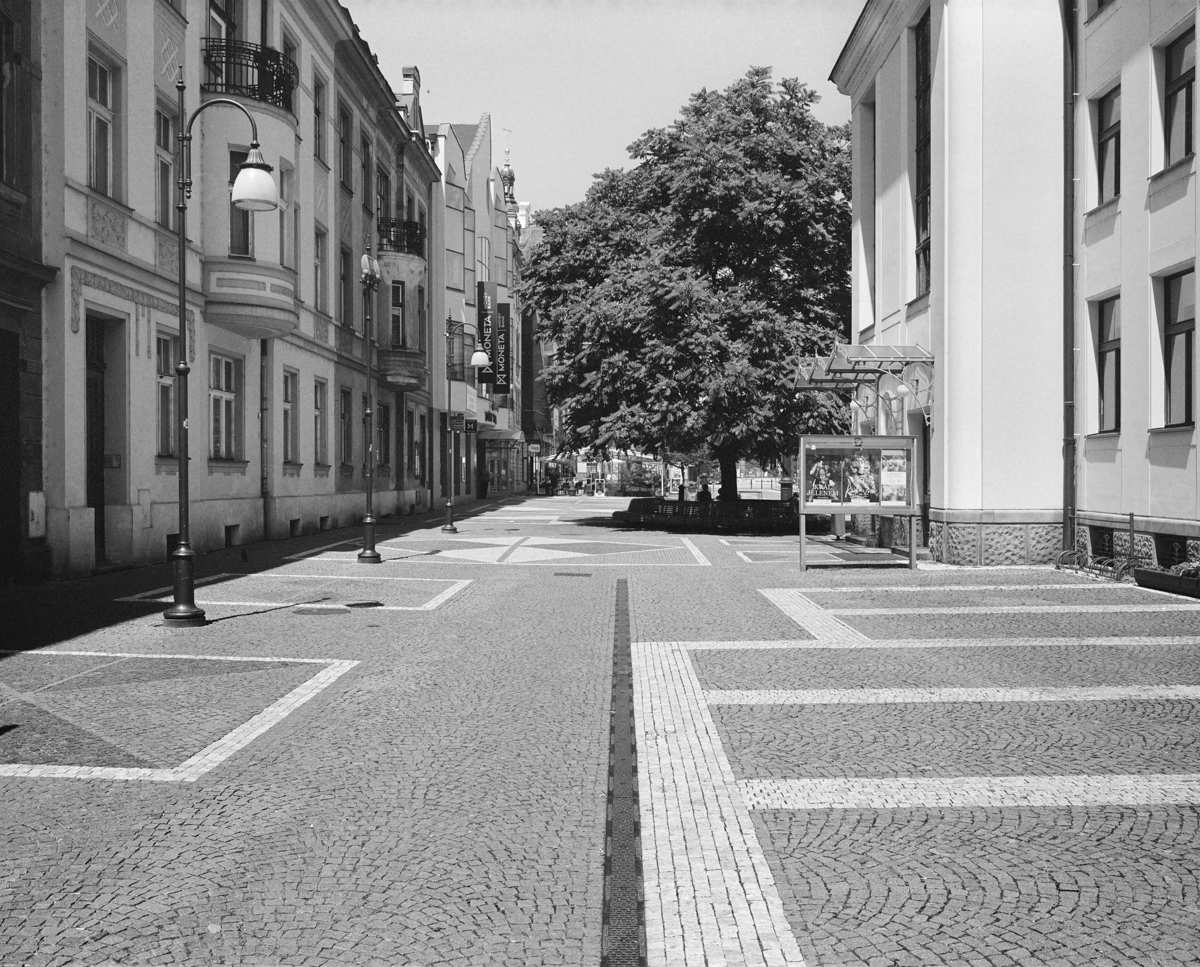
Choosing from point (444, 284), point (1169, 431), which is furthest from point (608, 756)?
point (444, 284)

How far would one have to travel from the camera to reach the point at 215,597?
1365 centimetres

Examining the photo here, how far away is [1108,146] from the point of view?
17797 mm

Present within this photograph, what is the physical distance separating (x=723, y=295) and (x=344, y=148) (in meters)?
11.3

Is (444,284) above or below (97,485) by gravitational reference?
above

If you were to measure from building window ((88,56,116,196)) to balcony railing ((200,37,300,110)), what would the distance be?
3.63m

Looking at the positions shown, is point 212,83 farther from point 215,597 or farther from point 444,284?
point 444,284

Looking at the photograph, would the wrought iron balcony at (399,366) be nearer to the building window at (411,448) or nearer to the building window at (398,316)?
the building window at (398,316)

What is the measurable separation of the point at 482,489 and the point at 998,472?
43231 millimetres

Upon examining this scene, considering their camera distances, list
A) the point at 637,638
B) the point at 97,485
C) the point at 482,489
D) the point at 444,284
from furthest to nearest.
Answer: the point at 482,489 → the point at 444,284 → the point at 97,485 → the point at 637,638

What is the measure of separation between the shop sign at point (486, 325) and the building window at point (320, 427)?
2568 cm

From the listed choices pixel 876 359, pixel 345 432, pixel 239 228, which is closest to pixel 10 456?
pixel 239 228

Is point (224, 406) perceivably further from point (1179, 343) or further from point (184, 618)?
point (1179, 343)

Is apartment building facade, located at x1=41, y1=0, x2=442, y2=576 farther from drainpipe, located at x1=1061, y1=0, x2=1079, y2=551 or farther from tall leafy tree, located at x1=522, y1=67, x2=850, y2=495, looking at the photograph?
drainpipe, located at x1=1061, y1=0, x2=1079, y2=551

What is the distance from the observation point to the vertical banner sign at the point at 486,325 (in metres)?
55.9
